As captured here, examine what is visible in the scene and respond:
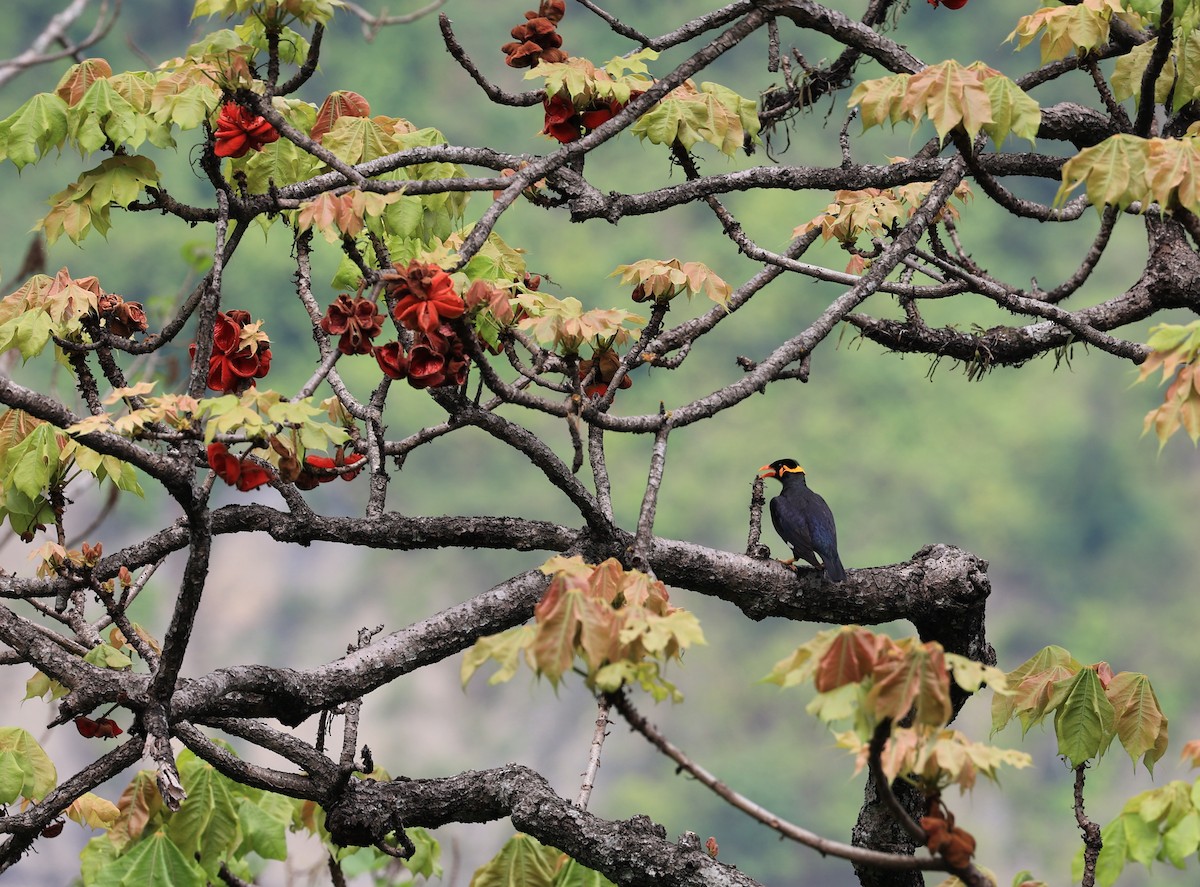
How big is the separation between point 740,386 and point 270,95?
50.2 inches

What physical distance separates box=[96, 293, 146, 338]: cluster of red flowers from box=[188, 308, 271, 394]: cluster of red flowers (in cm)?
37

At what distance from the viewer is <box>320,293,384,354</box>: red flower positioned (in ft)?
9.34

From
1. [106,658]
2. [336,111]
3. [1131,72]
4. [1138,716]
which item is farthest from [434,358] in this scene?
[1131,72]

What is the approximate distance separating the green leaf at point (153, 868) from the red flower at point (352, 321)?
1207mm

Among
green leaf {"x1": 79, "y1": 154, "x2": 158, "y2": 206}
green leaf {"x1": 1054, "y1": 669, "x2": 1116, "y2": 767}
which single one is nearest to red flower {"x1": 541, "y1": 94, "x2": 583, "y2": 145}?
green leaf {"x1": 79, "y1": 154, "x2": 158, "y2": 206}

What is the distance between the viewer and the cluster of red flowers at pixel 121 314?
11.2ft

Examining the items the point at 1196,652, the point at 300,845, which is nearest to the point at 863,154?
the point at 1196,652

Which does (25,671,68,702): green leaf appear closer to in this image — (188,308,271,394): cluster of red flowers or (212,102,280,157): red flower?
(188,308,271,394): cluster of red flowers

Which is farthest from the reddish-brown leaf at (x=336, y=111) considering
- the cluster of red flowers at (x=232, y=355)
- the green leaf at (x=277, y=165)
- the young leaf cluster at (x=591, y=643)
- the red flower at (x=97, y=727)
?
the young leaf cluster at (x=591, y=643)

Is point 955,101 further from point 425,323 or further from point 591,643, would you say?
point 591,643

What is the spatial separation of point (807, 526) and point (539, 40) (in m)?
1.58

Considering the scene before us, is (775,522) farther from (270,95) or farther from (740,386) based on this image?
(270,95)

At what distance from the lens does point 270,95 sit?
3275 millimetres

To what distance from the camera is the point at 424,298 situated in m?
2.73
